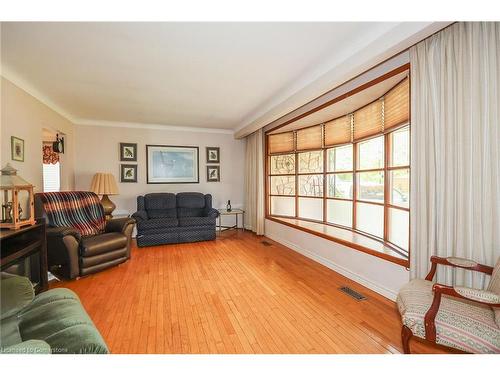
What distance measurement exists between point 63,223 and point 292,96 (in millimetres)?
3706

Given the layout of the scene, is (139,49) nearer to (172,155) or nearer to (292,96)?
(292,96)

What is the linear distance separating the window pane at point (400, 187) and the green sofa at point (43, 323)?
2984 mm

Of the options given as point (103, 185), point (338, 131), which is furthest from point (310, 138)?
point (103, 185)

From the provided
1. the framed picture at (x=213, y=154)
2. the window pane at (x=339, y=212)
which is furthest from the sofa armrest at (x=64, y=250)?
the window pane at (x=339, y=212)

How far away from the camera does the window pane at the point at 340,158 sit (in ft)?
12.3

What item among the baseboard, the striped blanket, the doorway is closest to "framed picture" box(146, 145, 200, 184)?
the striped blanket

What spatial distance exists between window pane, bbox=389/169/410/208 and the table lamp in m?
4.64

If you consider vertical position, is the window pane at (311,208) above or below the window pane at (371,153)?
below

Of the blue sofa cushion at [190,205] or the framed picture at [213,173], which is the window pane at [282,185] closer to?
the framed picture at [213,173]

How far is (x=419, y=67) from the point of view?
2014mm

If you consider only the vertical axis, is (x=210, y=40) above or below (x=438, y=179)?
above
